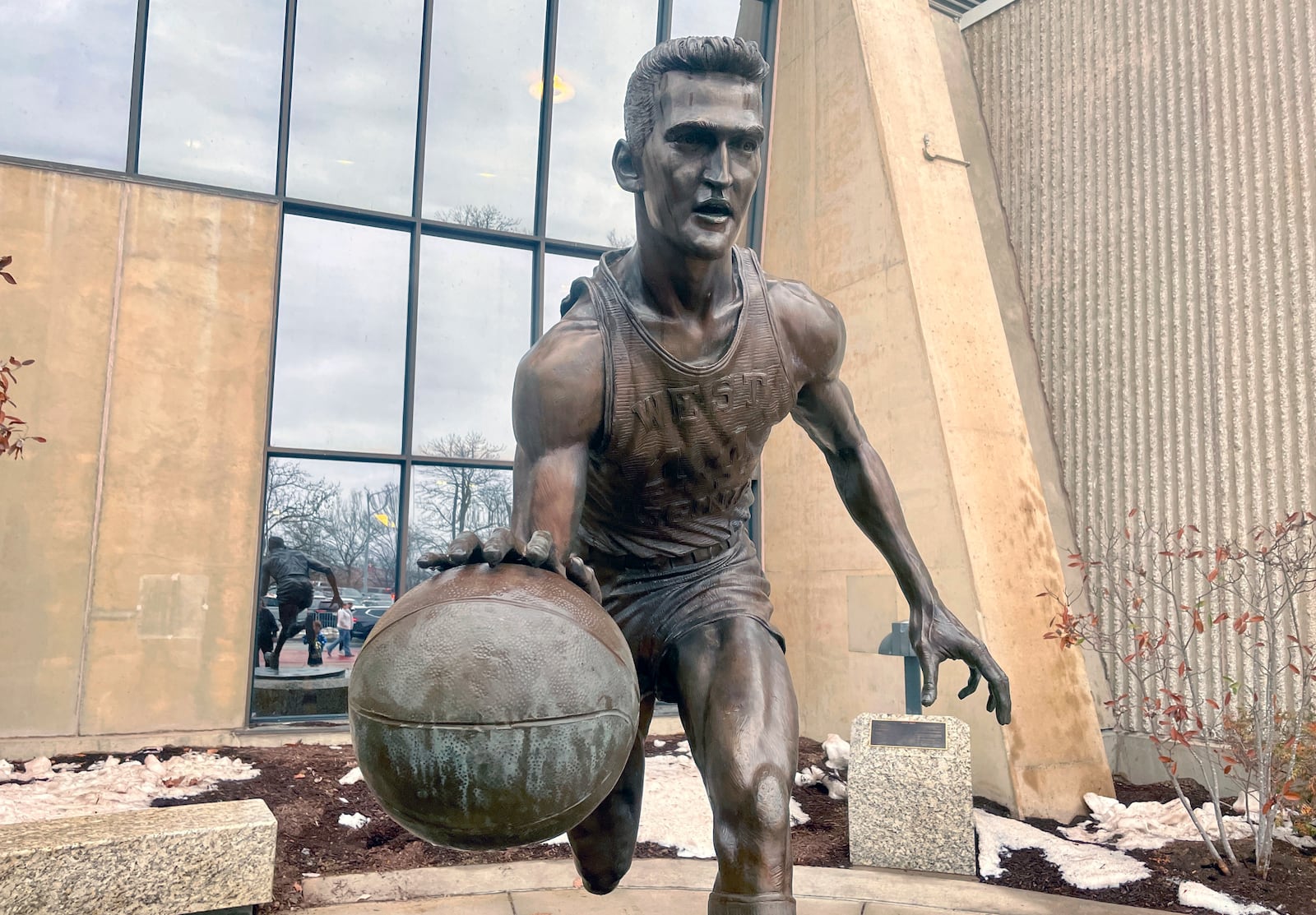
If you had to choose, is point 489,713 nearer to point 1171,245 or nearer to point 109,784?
point 109,784

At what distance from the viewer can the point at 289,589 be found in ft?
27.4

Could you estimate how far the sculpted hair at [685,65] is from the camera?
2418mm

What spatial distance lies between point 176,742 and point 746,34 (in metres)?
8.64

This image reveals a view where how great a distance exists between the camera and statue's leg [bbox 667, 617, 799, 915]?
7.23 ft

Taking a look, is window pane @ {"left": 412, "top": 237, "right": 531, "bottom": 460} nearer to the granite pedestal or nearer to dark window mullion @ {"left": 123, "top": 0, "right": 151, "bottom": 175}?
dark window mullion @ {"left": 123, "top": 0, "right": 151, "bottom": 175}

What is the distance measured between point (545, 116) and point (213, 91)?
2.94m

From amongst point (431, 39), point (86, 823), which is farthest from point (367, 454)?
point (86, 823)

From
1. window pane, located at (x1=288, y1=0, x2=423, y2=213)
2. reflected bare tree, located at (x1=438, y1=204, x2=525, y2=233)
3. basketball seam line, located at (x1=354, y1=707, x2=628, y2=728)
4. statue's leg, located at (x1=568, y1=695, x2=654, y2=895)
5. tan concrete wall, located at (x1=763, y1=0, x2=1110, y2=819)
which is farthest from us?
reflected bare tree, located at (x1=438, y1=204, x2=525, y2=233)

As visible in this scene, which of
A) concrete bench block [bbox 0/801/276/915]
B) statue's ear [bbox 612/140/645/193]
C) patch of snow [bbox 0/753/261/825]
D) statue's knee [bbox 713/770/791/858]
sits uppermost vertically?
statue's ear [bbox 612/140/645/193]

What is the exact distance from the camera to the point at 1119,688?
28.4ft

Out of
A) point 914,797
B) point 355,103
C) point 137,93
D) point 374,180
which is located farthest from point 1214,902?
point 137,93

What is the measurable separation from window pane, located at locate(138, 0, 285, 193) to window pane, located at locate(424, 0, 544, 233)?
1401 millimetres

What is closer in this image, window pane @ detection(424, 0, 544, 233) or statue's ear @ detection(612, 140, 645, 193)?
statue's ear @ detection(612, 140, 645, 193)

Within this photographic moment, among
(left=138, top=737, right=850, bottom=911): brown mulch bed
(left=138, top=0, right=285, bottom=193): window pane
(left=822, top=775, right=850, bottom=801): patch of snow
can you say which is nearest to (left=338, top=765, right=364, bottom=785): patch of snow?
(left=138, top=737, right=850, bottom=911): brown mulch bed
